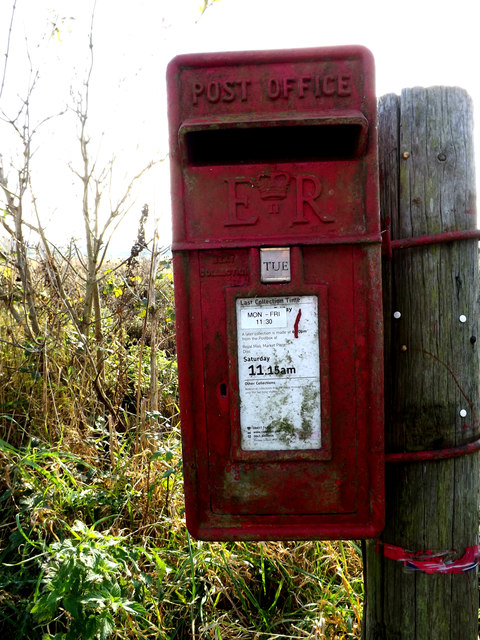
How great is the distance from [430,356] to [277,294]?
500 millimetres

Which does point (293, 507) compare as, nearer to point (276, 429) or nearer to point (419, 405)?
point (276, 429)

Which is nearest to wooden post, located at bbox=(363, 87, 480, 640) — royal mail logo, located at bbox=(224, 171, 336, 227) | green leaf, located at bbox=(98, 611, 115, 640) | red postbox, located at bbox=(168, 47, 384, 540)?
red postbox, located at bbox=(168, 47, 384, 540)

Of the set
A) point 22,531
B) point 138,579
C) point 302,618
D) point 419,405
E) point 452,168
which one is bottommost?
point 302,618

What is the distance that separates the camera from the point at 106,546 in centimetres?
172

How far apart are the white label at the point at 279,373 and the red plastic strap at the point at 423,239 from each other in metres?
0.28

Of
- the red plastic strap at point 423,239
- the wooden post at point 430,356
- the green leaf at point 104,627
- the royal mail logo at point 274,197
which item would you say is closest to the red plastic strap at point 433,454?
the wooden post at point 430,356

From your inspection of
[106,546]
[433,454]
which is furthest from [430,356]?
[106,546]

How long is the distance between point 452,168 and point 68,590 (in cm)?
182

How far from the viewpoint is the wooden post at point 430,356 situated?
4.40 ft

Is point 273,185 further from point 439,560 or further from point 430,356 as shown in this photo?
point 439,560

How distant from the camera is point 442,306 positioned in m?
1.37

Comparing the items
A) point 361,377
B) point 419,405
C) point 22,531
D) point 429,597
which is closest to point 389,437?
point 419,405

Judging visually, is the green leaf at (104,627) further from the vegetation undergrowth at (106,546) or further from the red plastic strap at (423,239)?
the red plastic strap at (423,239)

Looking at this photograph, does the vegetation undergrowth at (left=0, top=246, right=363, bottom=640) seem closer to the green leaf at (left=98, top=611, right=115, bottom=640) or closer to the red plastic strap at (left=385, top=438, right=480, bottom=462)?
the green leaf at (left=98, top=611, right=115, bottom=640)
